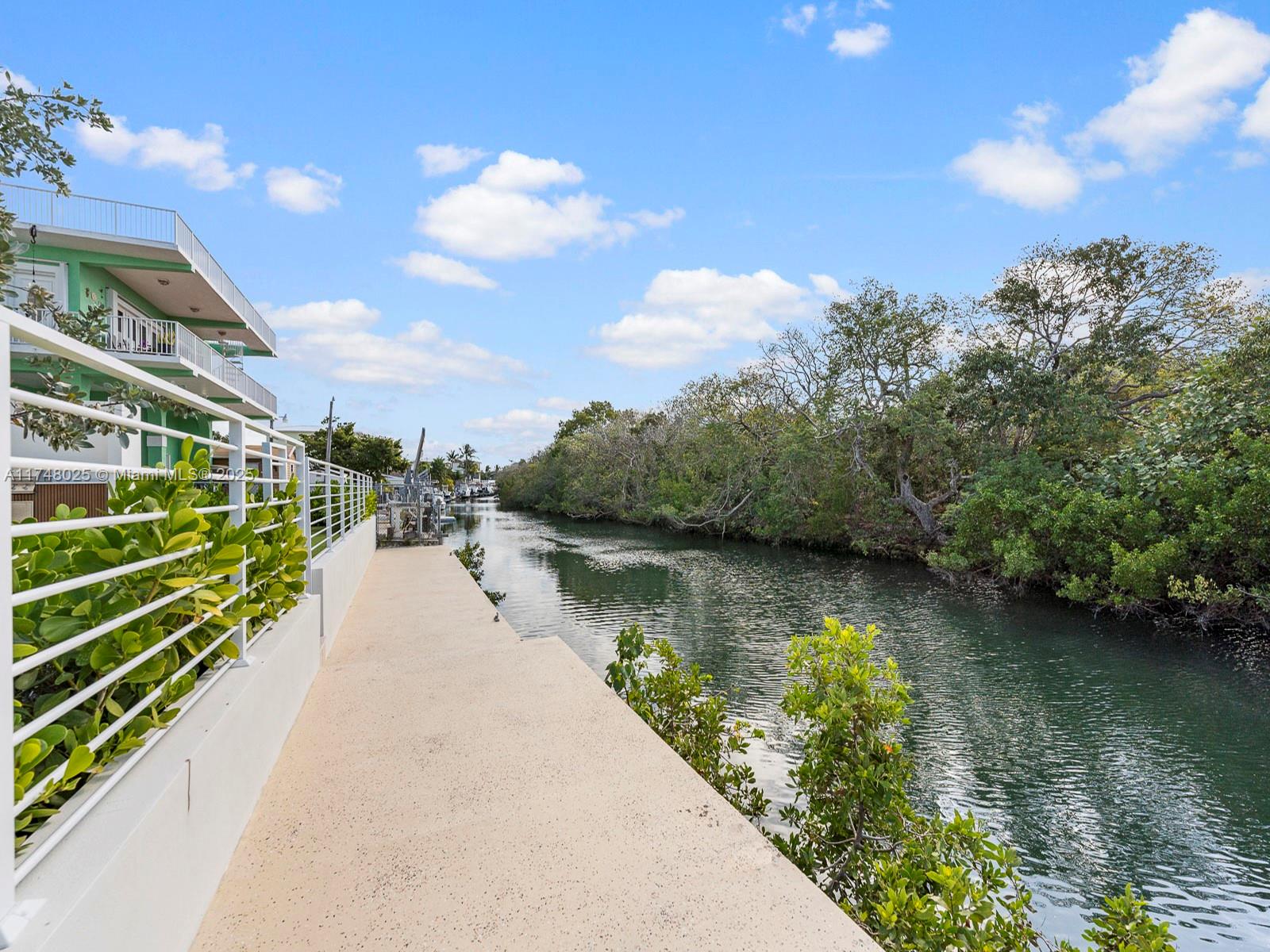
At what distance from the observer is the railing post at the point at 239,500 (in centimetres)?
255

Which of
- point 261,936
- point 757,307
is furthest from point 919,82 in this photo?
point 757,307

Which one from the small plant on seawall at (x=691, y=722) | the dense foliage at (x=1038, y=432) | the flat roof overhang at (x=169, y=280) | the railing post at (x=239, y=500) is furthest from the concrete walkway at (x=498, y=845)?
the flat roof overhang at (x=169, y=280)

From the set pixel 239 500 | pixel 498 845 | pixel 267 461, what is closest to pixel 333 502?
pixel 267 461

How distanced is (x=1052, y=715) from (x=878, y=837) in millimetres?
5156

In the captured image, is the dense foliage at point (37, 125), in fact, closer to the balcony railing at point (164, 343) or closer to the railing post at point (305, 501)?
the railing post at point (305, 501)

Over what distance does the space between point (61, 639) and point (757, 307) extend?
24.6 metres

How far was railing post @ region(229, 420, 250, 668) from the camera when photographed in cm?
255

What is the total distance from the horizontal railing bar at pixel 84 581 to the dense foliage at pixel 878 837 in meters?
2.20

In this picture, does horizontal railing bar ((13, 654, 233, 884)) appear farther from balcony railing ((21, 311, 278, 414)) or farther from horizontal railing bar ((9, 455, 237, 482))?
balcony railing ((21, 311, 278, 414))

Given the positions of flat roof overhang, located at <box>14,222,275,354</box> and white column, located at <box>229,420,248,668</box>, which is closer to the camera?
white column, located at <box>229,420,248,668</box>

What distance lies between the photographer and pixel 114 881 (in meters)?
1.27

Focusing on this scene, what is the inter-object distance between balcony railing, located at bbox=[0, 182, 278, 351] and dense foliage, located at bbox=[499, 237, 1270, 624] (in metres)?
16.2

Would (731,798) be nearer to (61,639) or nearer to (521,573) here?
(61,639)

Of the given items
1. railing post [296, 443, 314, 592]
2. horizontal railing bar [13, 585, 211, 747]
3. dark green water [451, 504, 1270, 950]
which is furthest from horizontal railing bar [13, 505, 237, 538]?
dark green water [451, 504, 1270, 950]
